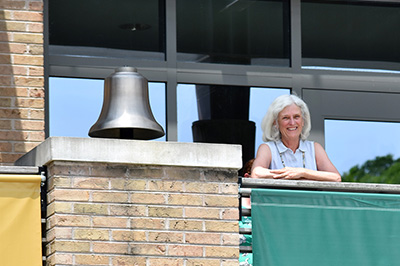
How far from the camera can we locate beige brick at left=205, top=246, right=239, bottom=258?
7.34 m

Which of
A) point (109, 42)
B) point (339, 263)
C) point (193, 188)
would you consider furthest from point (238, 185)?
point (109, 42)

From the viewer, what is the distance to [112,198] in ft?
23.6

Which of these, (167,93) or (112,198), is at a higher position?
(167,93)

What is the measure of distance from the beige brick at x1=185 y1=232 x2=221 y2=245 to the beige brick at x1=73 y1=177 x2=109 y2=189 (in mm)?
651

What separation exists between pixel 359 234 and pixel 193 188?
1270 mm

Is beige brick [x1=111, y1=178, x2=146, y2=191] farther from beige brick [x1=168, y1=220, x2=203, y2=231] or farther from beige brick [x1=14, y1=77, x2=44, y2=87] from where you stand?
beige brick [x1=14, y1=77, x2=44, y2=87]

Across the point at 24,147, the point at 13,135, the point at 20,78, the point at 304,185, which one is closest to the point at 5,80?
the point at 20,78

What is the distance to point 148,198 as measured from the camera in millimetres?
7281

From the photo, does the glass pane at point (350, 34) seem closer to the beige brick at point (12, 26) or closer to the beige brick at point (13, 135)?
the beige brick at point (12, 26)

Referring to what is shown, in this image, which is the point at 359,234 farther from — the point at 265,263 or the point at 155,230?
the point at 155,230

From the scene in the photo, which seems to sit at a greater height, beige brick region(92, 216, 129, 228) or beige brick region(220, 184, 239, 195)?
beige brick region(220, 184, 239, 195)

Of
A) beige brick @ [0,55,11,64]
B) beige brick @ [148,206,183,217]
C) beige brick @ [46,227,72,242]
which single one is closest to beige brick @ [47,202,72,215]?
beige brick @ [46,227,72,242]

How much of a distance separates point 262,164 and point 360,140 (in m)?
2.36

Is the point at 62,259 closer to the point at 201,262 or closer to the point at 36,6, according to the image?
the point at 201,262
